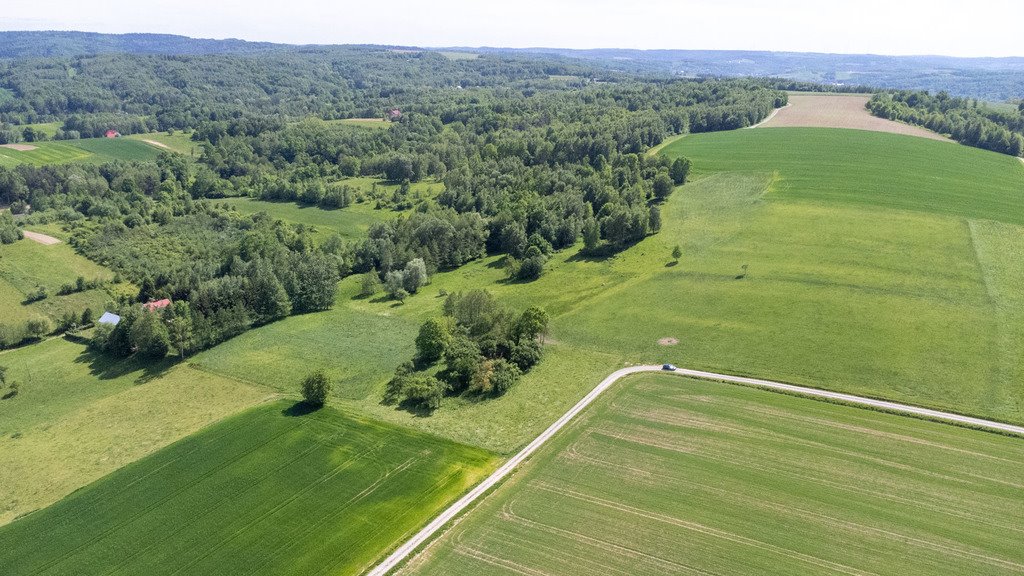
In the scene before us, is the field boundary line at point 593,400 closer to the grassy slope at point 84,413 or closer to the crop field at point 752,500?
the crop field at point 752,500

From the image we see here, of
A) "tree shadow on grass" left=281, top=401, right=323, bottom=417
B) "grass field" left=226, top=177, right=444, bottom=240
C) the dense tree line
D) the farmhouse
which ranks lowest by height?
"tree shadow on grass" left=281, top=401, right=323, bottom=417

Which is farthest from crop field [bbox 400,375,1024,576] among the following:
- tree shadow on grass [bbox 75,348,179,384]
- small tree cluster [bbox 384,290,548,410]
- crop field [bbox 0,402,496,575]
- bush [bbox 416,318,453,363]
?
tree shadow on grass [bbox 75,348,179,384]

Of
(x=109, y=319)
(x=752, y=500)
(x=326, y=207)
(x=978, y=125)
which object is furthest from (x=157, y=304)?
(x=978, y=125)

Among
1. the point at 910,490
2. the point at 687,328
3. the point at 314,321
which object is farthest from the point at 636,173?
the point at 910,490

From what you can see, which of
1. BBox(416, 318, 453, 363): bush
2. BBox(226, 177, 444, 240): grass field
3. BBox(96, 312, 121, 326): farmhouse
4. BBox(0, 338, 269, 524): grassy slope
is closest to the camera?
BBox(0, 338, 269, 524): grassy slope

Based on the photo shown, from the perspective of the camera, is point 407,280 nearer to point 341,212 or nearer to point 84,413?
point 84,413

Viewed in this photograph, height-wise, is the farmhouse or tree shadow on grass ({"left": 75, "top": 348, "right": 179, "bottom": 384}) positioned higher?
the farmhouse

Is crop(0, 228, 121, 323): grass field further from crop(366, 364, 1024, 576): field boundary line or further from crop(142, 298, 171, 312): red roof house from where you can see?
crop(366, 364, 1024, 576): field boundary line

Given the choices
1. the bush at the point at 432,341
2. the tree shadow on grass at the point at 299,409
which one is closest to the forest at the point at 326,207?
Answer: the bush at the point at 432,341
